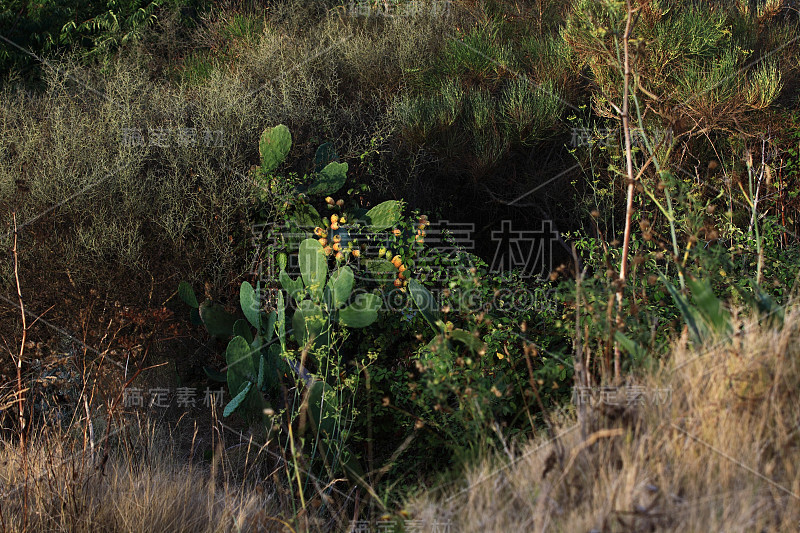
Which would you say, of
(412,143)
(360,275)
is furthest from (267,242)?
(412,143)

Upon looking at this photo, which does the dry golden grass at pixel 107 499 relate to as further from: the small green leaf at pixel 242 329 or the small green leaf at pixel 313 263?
the small green leaf at pixel 313 263

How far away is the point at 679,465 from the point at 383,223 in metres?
2.43

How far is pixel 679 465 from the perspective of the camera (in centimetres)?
174

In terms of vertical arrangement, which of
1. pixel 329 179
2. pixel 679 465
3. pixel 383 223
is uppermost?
pixel 329 179

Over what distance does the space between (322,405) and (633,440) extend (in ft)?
5.13

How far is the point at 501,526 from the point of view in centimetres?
175

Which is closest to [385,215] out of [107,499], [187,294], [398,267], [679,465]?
[398,267]

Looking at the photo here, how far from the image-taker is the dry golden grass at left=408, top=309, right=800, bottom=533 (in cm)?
161

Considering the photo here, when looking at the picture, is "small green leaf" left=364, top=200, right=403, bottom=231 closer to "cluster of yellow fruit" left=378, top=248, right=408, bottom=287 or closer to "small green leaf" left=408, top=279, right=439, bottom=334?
"cluster of yellow fruit" left=378, top=248, right=408, bottom=287

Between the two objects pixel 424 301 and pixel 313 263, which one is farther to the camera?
pixel 313 263

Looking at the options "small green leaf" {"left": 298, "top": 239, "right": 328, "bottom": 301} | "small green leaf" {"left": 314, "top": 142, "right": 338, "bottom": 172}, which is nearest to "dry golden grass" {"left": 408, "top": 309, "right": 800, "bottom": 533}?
"small green leaf" {"left": 298, "top": 239, "right": 328, "bottom": 301}

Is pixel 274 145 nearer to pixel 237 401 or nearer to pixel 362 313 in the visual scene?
pixel 362 313

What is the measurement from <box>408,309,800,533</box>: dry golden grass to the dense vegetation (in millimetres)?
233

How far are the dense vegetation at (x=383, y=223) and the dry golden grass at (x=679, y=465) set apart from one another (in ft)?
0.76
